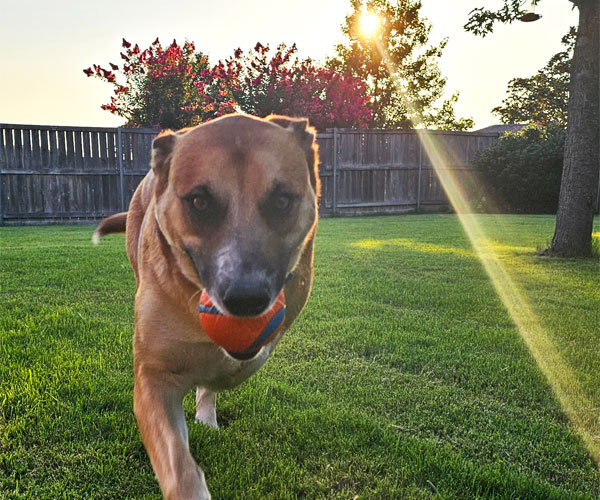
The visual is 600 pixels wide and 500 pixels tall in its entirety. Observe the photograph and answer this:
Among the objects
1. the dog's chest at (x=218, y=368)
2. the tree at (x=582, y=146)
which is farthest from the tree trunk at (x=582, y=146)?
the dog's chest at (x=218, y=368)

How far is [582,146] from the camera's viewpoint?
7227 millimetres

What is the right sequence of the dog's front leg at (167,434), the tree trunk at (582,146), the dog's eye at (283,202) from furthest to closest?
the tree trunk at (582,146) < the dog's eye at (283,202) < the dog's front leg at (167,434)

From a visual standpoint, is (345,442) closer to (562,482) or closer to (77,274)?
(562,482)

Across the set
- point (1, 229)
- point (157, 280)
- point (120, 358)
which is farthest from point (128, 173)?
point (157, 280)

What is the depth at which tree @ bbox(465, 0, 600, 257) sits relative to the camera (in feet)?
23.4

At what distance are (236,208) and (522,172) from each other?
15.7m

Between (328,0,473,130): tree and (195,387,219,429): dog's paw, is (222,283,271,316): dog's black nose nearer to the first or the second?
(195,387,219,429): dog's paw

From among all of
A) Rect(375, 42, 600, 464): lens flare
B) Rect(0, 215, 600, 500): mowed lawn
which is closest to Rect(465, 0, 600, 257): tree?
Rect(375, 42, 600, 464): lens flare

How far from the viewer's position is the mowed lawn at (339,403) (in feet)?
6.79

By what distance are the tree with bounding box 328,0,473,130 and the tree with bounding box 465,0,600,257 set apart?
776 inches

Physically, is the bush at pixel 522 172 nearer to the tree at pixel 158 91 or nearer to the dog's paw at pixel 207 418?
the tree at pixel 158 91

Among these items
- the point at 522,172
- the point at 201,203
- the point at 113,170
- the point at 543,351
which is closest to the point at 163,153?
the point at 201,203

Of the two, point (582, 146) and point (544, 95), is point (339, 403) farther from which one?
point (544, 95)

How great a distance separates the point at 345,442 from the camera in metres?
2.33
